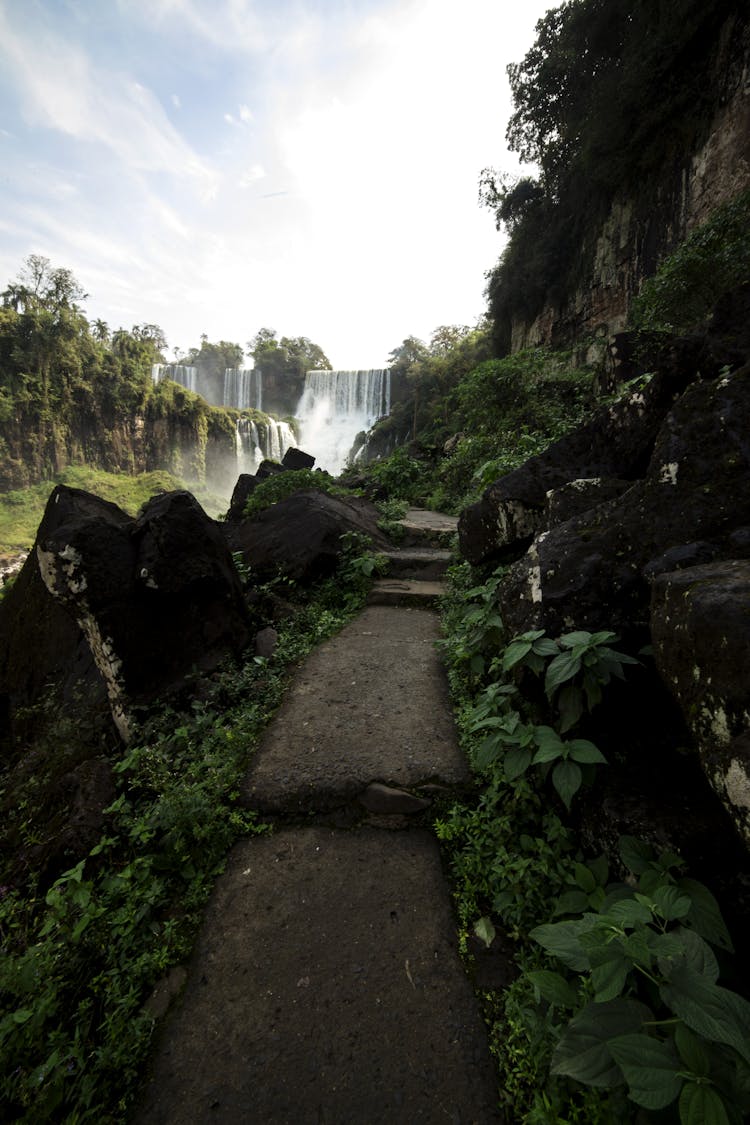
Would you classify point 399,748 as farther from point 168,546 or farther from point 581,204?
point 581,204

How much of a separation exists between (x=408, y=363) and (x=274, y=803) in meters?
34.8

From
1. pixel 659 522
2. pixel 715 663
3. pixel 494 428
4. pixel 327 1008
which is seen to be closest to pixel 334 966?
pixel 327 1008

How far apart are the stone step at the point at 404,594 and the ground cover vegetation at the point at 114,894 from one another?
176 cm

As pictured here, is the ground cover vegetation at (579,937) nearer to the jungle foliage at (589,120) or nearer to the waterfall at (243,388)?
the jungle foliage at (589,120)

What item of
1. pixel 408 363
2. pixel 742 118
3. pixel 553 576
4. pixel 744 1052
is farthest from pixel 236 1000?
pixel 408 363

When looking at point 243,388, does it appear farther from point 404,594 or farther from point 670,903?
point 670,903

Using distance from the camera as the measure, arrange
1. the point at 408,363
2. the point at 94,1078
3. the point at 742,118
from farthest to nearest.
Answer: the point at 408,363 → the point at 742,118 → the point at 94,1078

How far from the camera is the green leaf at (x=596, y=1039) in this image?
962 mm

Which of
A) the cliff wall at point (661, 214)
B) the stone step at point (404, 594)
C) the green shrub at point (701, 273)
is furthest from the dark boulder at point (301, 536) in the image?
the cliff wall at point (661, 214)

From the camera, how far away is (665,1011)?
1.11 meters

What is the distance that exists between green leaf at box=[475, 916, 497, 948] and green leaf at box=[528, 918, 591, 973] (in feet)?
1.59

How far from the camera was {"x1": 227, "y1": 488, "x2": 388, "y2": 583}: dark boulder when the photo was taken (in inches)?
215

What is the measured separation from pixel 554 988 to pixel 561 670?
945 mm

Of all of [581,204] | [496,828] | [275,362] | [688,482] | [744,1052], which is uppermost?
[275,362]
